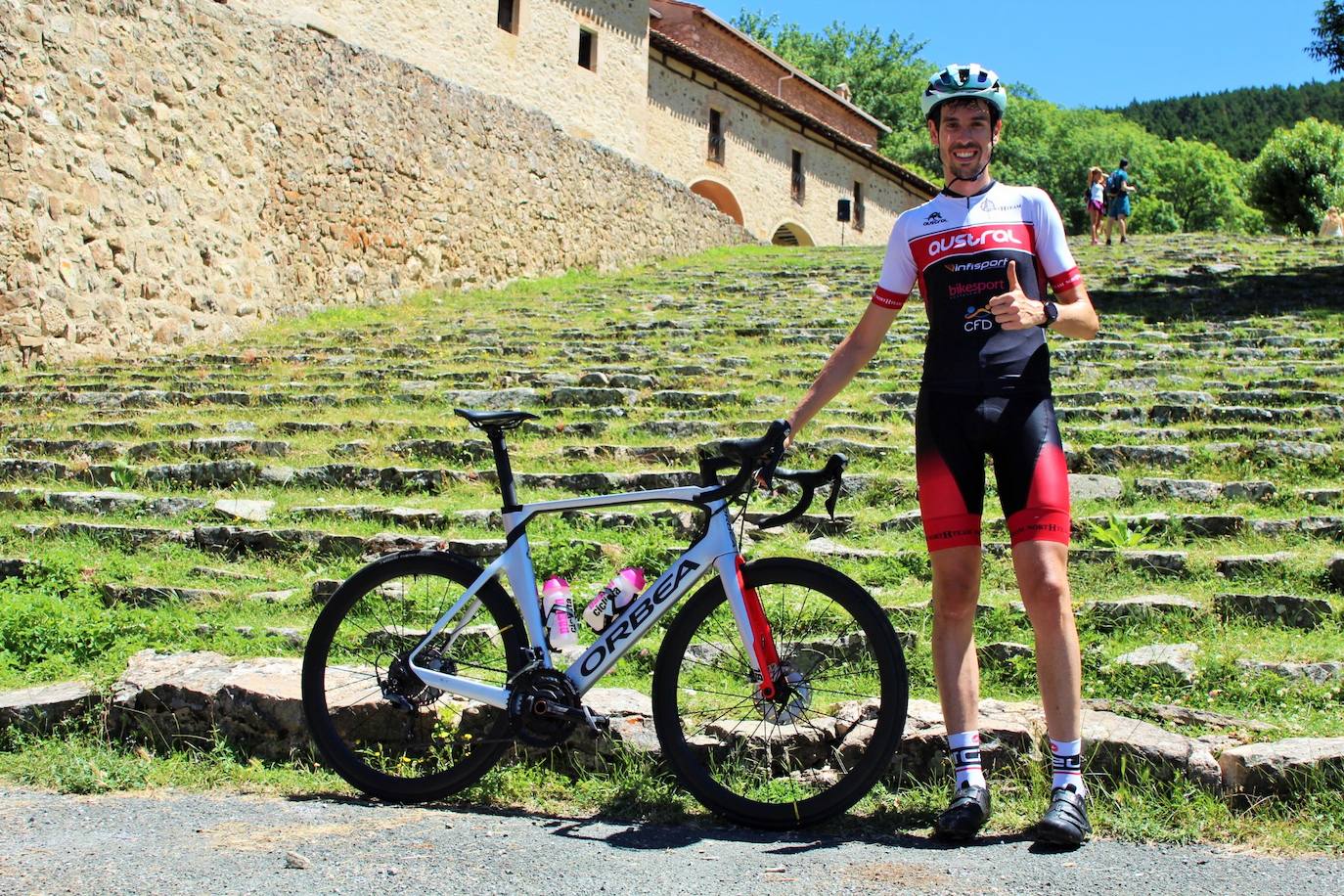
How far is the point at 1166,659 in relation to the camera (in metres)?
4.54

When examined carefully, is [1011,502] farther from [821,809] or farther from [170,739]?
[170,739]

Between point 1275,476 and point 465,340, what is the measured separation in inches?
328

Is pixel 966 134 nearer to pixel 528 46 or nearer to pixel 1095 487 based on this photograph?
pixel 1095 487

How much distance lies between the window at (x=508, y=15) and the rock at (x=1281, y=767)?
833 inches

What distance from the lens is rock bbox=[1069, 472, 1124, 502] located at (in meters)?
7.07

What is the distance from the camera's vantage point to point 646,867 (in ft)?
10.1

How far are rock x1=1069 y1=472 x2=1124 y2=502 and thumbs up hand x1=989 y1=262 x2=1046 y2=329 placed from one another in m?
3.92

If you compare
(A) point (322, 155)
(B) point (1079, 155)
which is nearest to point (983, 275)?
(A) point (322, 155)

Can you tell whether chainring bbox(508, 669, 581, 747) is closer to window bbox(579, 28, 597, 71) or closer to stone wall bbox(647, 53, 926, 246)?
window bbox(579, 28, 597, 71)

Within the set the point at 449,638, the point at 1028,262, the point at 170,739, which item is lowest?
the point at 170,739

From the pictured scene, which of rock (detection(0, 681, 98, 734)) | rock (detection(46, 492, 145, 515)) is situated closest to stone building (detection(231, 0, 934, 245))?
rock (detection(46, 492, 145, 515))

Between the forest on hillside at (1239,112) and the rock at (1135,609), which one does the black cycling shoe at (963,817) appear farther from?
the forest on hillside at (1239,112)

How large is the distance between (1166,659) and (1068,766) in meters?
1.46

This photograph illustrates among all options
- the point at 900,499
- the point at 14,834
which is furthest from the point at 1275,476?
the point at 14,834
